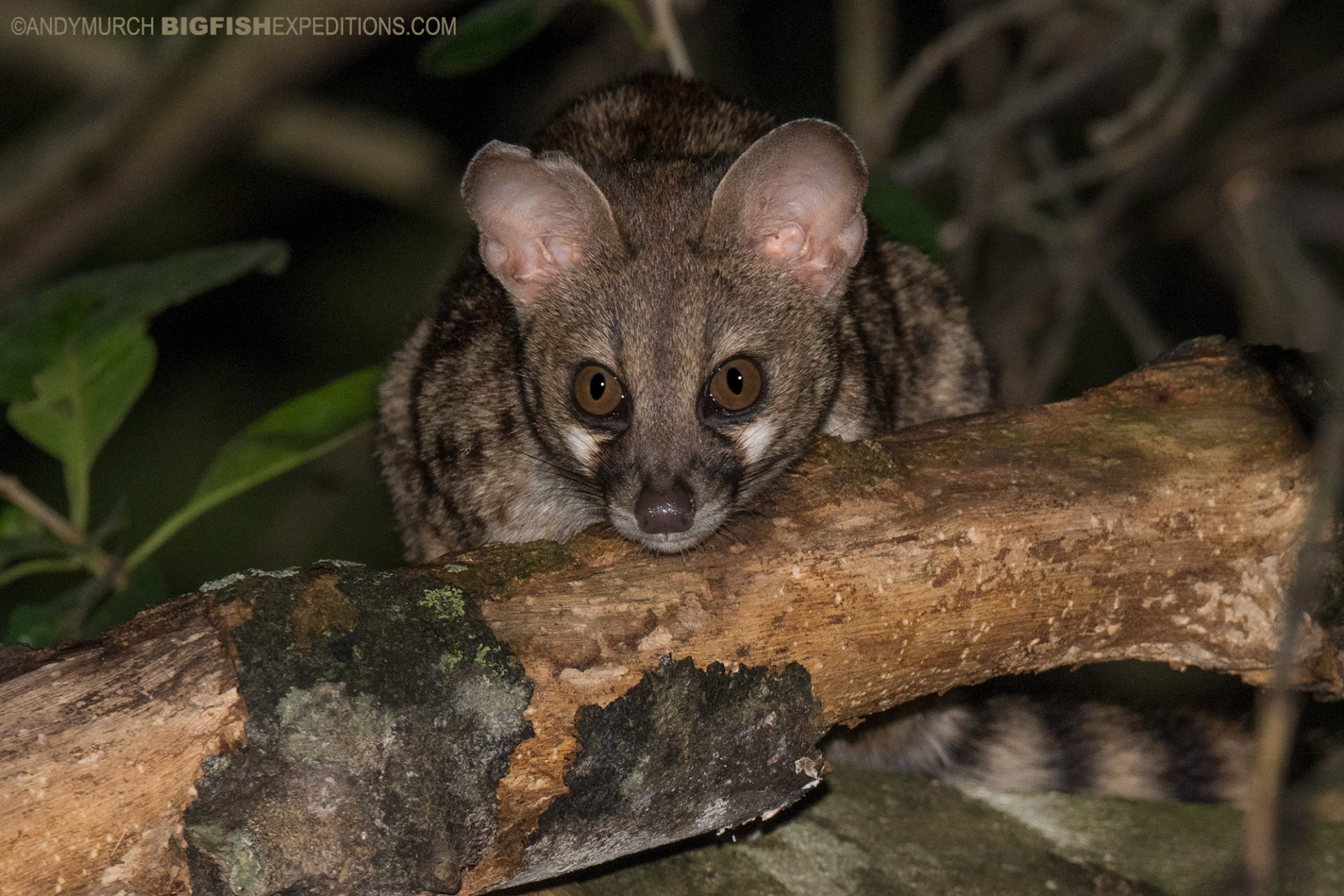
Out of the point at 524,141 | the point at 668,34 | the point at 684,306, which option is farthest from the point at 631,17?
the point at 684,306

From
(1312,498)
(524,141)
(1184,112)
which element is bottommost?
(1312,498)

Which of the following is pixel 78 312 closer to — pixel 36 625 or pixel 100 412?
pixel 100 412

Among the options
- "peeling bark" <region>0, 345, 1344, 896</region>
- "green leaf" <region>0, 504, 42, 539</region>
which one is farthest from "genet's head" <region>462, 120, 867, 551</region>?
"green leaf" <region>0, 504, 42, 539</region>

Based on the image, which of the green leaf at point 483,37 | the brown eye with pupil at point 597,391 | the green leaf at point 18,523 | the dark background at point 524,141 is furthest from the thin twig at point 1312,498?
the green leaf at point 18,523

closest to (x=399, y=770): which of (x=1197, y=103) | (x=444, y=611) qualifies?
(x=444, y=611)

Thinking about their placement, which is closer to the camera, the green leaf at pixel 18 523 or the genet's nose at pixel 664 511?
the genet's nose at pixel 664 511

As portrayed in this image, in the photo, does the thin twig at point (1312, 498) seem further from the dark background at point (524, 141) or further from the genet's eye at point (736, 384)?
the genet's eye at point (736, 384)
